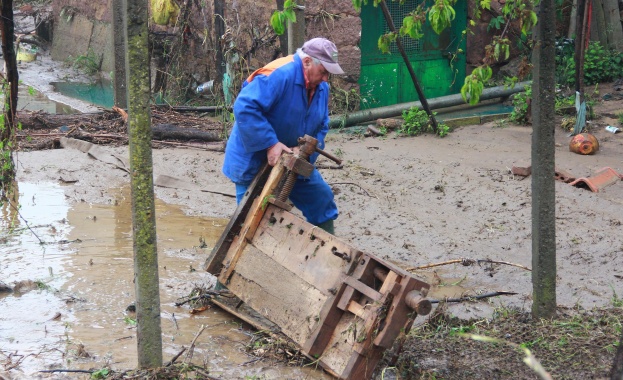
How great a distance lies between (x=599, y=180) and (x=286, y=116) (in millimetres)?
3808

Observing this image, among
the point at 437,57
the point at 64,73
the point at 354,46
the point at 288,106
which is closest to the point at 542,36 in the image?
the point at 288,106

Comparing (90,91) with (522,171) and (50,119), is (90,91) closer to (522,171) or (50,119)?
(50,119)

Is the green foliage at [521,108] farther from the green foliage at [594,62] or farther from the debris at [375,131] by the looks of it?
the debris at [375,131]

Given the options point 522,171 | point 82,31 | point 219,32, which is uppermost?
point 219,32

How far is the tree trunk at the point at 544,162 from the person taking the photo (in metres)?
4.23

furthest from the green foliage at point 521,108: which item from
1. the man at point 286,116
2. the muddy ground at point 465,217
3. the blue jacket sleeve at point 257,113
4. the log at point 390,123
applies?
the blue jacket sleeve at point 257,113

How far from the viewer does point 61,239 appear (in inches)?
253

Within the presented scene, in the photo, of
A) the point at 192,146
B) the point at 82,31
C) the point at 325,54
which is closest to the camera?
the point at 325,54

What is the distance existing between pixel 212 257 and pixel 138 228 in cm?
141

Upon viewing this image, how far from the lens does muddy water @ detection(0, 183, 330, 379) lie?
13.9ft

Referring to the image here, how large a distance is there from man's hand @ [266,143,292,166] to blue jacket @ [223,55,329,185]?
30mm

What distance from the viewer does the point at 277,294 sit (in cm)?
441

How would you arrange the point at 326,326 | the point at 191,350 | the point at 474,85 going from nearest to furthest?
the point at 474,85, the point at 191,350, the point at 326,326

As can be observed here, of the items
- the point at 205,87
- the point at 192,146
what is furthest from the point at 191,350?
the point at 205,87
